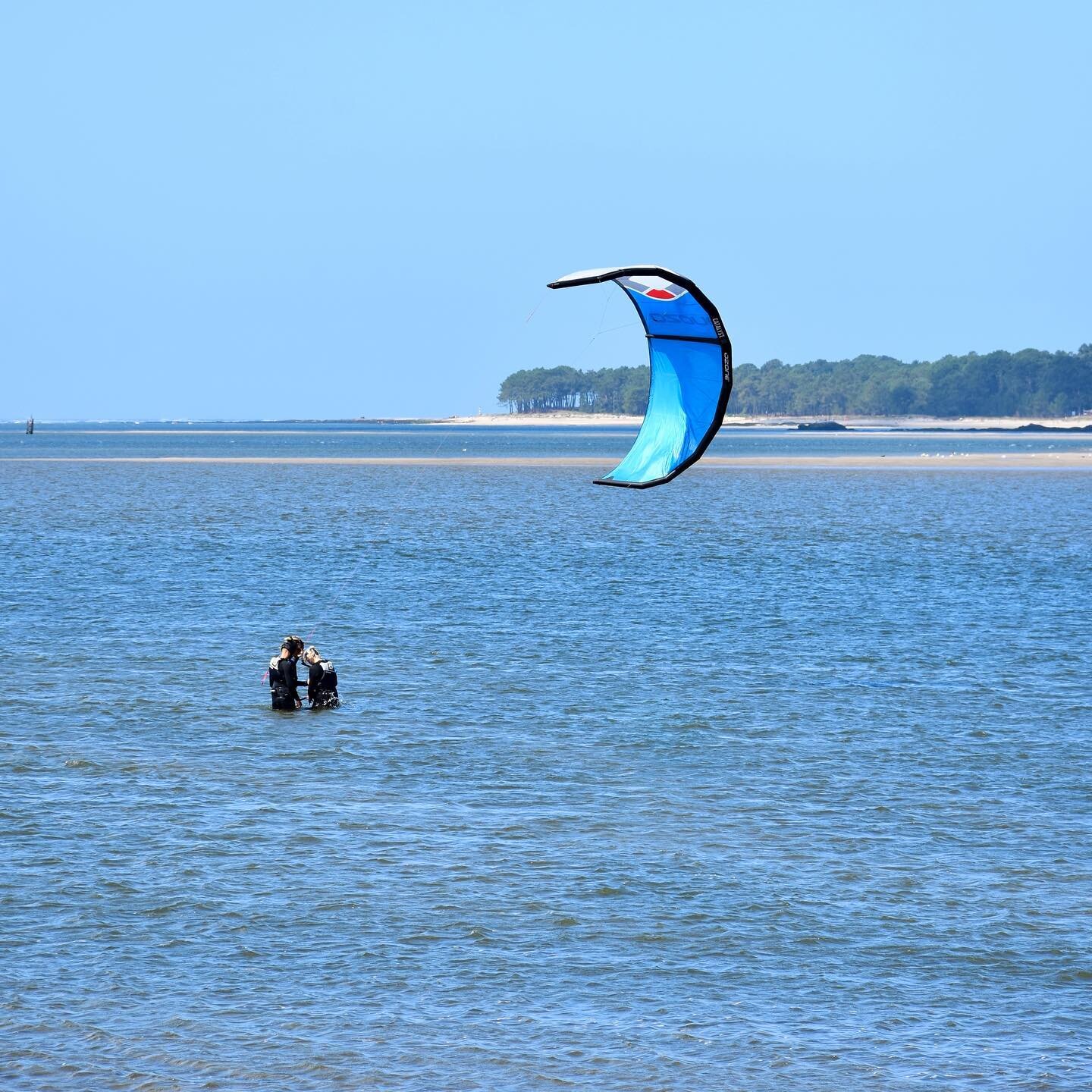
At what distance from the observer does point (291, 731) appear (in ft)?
74.1

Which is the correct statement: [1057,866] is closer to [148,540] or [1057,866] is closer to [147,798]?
[147,798]

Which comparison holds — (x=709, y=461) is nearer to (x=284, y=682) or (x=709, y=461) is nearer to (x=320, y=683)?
(x=320, y=683)

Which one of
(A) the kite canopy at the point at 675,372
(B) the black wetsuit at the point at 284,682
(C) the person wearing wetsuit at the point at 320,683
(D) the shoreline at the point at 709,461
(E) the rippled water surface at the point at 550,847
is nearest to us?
(E) the rippled water surface at the point at 550,847

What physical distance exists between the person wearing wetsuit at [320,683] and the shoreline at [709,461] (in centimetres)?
10449

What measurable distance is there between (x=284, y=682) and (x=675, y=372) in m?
7.05

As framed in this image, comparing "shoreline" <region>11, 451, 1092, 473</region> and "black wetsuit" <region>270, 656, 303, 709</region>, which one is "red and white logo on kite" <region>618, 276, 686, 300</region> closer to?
"black wetsuit" <region>270, 656, 303, 709</region>

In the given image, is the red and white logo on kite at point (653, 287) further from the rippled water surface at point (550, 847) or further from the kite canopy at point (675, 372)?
the rippled water surface at point (550, 847)

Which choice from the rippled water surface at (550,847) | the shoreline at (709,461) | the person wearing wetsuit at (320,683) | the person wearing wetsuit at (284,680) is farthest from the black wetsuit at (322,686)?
the shoreline at (709,461)

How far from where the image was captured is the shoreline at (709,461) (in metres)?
142

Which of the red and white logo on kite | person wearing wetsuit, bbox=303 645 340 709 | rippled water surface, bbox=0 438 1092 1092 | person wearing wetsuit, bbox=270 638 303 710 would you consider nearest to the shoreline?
rippled water surface, bbox=0 438 1092 1092

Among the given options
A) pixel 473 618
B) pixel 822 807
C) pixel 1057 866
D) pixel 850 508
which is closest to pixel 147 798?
pixel 822 807

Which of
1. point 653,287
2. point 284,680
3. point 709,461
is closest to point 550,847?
point 284,680

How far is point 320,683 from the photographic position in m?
24.0

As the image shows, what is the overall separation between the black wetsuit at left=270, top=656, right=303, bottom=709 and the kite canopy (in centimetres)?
528
